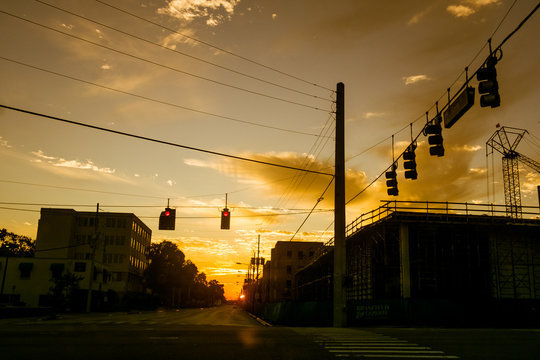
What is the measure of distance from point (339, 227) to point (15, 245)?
415 feet

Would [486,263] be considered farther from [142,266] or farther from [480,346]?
[142,266]

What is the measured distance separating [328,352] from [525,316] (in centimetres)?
2522

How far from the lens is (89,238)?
10262cm

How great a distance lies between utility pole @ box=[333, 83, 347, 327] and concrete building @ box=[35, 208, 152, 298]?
279 ft

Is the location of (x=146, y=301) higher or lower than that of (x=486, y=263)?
lower

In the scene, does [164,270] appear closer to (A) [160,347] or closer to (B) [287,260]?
(B) [287,260]

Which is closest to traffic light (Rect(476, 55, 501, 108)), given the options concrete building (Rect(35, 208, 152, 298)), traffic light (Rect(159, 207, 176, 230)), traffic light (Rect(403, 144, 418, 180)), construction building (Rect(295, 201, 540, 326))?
traffic light (Rect(403, 144, 418, 180))

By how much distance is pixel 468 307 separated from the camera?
3117cm

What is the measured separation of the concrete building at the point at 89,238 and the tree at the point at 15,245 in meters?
27.0

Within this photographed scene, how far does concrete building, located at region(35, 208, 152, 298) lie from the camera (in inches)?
4082

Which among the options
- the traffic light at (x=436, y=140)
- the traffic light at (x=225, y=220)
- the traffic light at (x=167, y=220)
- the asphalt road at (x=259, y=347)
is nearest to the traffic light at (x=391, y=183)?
the traffic light at (x=436, y=140)

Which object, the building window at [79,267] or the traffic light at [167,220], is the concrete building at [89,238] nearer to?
the building window at [79,267]

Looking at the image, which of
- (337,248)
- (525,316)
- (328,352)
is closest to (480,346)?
(328,352)

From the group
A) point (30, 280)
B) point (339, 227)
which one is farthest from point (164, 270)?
point (339, 227)
